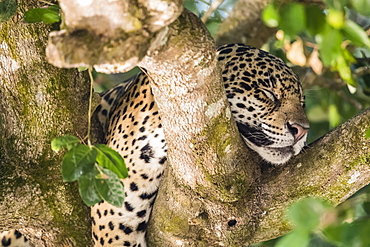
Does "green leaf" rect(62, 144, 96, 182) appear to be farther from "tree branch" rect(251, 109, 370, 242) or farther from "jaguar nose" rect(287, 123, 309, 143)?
"jaguar nose" rect(287, 123, 309, 143)

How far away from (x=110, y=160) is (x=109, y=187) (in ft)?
0.32

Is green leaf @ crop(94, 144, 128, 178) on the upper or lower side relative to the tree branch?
upper

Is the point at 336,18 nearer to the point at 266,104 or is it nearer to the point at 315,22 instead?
the point at 315,22

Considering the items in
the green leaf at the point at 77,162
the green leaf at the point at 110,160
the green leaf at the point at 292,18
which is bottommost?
the green leaf at the point at 110,160

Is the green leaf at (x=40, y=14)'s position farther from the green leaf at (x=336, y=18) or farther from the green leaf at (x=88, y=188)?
the green leaf at (x=336, y=18)

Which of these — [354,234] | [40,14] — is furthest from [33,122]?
[354,234]

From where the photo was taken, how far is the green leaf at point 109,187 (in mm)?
2021

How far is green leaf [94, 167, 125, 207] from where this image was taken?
79.6 inches

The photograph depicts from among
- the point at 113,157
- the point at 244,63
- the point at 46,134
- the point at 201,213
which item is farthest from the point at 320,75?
the point at 113,157

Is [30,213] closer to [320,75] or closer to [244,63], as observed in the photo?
[244,63]

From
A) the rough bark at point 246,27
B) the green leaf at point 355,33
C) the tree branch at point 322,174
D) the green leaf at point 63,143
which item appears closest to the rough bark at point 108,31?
the green leaf at point 63,143

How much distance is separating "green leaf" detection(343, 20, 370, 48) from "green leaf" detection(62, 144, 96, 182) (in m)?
0.93

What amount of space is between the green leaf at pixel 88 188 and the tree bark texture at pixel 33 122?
3.61 ft

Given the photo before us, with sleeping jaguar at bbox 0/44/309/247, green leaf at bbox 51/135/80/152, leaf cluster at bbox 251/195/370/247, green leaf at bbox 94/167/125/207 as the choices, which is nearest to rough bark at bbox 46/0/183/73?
green leaf at bbox 51/135/80/152
